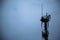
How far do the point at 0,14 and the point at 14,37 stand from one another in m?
0.43

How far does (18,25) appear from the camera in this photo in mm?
1345

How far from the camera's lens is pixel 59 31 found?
1317mm

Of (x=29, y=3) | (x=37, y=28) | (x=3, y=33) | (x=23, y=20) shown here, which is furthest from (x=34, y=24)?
(x=3, y=33)

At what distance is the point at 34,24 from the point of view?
134 centimetres

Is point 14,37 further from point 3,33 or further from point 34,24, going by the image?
point 34,24

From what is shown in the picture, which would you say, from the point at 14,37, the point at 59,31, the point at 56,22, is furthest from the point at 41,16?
the point at 14,37

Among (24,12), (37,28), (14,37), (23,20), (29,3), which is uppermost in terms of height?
(29,3)

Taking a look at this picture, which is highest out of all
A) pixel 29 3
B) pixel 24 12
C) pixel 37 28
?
pixel 29 3

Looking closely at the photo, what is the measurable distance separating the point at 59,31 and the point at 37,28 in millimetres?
344

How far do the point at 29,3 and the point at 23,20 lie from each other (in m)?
0.28

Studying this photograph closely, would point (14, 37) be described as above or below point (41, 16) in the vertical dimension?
below

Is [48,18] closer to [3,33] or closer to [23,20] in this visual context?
[23,20]

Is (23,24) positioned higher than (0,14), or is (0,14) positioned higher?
(0,14)

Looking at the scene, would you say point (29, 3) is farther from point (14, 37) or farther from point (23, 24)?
point (14, 37)
